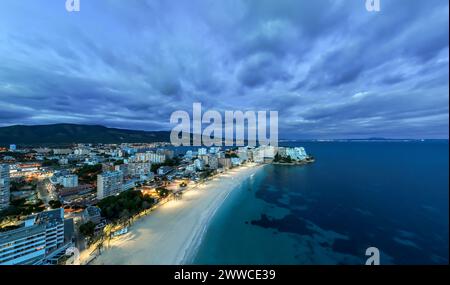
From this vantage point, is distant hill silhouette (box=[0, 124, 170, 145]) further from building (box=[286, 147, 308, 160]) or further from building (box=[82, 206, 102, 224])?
building (box=[286, 147, 308, 160])

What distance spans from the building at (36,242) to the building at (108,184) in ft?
14.7

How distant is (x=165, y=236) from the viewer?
518cm

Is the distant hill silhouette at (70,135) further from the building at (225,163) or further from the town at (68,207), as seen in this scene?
the building at (225,163)

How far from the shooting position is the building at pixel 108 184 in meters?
9.41

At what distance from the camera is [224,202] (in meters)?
8.92

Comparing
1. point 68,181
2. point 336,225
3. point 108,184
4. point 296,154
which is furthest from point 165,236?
point 296,154

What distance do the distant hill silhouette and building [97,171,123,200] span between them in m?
28.8

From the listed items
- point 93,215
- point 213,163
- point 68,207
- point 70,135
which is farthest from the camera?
point 70,135

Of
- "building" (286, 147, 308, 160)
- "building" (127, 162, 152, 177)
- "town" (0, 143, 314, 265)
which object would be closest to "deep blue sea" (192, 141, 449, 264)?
"town" (0, 143, 314, 265)

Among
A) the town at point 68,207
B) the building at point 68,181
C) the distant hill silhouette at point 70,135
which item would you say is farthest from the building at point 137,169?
the distant hill silhouette at point 70,135

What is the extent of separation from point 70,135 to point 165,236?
50915 mm

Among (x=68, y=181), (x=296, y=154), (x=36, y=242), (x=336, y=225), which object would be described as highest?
(x=296, y=154)

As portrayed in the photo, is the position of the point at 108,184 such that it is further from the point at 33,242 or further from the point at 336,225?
the point at 336,225
